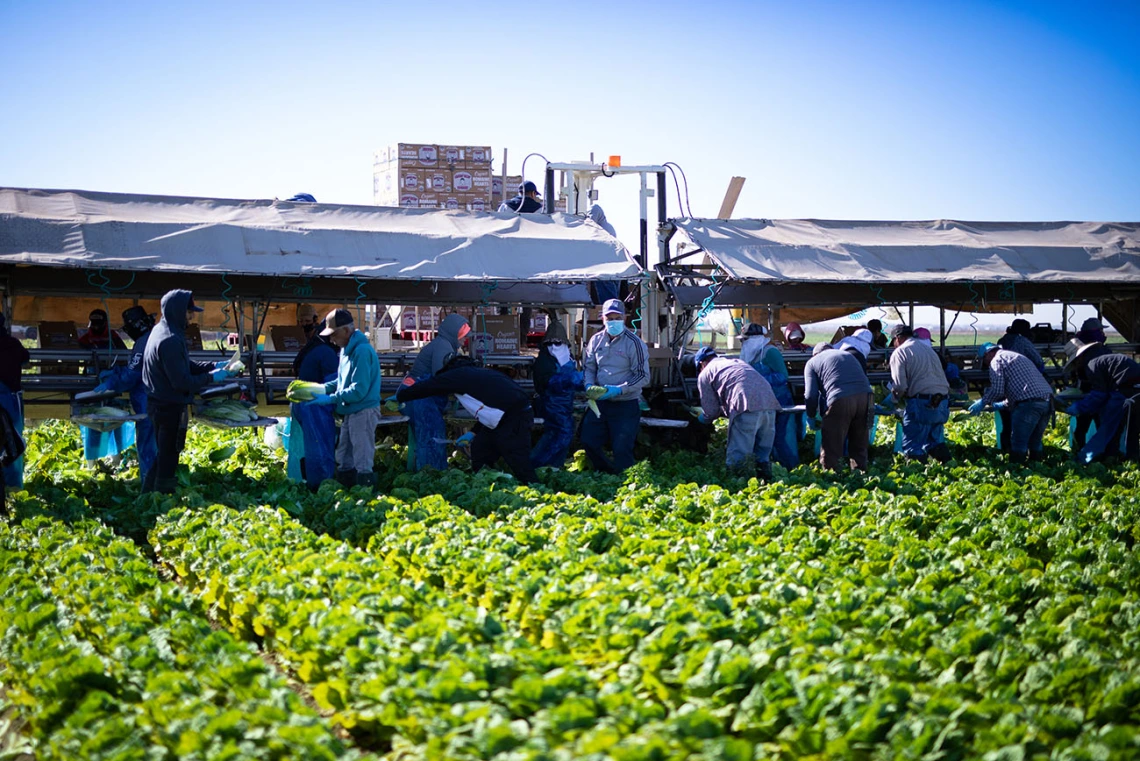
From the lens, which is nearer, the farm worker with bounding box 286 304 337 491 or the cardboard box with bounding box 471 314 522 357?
the farm worker with bounding box 286 304 337 491

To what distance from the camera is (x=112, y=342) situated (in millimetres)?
11031

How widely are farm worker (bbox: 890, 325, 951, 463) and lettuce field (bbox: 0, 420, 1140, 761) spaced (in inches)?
102

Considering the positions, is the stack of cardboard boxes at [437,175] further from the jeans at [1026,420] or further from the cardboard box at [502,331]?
the jeans at [1026,420]

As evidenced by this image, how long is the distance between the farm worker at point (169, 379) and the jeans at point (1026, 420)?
25.7 ft

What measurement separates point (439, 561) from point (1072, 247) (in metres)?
11.1

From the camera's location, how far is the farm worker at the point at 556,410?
11.1 meters

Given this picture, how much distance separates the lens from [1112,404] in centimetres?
1101

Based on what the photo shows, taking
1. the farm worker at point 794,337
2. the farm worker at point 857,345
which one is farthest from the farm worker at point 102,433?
the farm worker at point 794,337

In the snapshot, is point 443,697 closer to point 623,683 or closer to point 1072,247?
point 623,683

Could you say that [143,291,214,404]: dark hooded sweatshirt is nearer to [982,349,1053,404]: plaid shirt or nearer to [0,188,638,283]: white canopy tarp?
[0,188,638,283]: white canopy tarp

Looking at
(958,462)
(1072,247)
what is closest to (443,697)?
(958,462)

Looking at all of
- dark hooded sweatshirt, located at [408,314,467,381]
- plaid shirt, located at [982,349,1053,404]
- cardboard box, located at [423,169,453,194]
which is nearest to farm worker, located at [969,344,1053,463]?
plaid shirt, located at [982,349,1053,404]

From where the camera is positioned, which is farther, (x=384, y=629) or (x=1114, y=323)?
(x=1114, y=323)

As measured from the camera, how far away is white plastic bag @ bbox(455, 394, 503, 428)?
9.66 m
